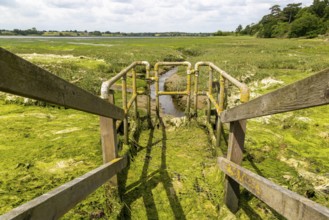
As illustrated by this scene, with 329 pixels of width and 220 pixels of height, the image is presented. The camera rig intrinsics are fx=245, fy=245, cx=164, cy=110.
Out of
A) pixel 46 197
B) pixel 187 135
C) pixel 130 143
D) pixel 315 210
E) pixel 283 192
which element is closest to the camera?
pixel 315 210

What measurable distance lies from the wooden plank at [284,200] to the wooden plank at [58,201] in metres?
1.40

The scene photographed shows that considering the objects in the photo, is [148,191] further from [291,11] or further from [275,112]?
[291,11]

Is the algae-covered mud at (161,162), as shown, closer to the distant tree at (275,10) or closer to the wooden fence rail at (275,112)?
the wooden fence rail at (275,112)

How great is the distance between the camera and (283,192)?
170cm

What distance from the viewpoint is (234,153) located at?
2.87 metres

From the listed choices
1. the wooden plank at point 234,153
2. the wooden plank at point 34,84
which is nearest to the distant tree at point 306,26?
the wooden plank at point 234,153

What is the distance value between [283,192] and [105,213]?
1.86 metres

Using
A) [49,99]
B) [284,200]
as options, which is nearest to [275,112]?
[284,200]

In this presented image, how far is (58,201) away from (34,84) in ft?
2.75

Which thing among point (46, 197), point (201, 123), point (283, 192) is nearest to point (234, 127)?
point (283, 192)

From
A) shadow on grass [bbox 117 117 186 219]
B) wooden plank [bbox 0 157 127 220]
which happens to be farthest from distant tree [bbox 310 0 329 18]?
wooden plank [bbox 0 157 127 220]

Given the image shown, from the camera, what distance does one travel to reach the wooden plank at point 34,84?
103 cm

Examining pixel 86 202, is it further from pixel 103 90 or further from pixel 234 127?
pixel 234 127

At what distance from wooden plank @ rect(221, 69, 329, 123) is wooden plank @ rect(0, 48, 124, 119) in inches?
53.2
